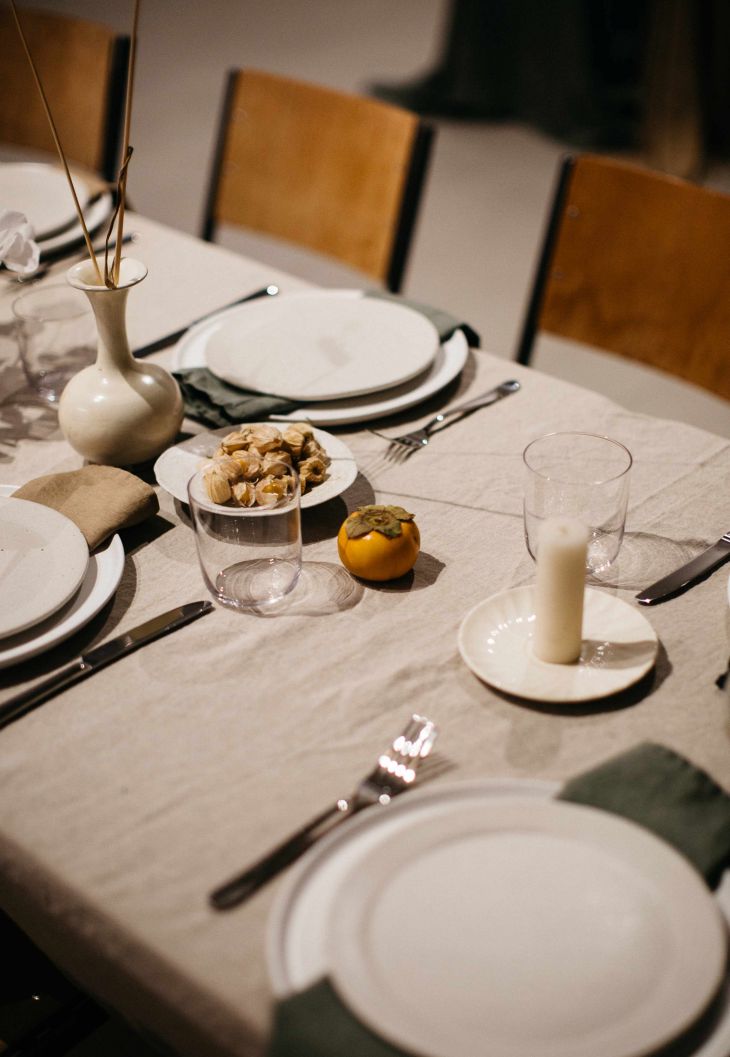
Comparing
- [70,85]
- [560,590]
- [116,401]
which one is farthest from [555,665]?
[70,85]

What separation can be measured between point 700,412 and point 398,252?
1282 mm

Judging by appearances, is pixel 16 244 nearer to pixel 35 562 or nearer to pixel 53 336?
pixel 53 336

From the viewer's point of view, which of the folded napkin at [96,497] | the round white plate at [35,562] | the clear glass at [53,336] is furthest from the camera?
the clear glass at [53,336]

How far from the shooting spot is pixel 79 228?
5.32 feet

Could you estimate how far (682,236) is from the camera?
4.75 ft

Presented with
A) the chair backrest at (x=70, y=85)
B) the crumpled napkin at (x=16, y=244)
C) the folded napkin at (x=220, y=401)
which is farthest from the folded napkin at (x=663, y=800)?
the chair backrest at (x=70, y=85)

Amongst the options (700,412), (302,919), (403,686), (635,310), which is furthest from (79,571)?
(700,412)

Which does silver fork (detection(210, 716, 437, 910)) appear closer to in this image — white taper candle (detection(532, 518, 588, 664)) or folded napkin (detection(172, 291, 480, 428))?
white taper candle (detection(532, 518, 588, 664))

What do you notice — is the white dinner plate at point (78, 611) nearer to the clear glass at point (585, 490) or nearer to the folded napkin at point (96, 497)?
the folded napkin at point (96, 497)

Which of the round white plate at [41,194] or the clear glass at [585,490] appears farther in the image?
the round white plate at [41,194]

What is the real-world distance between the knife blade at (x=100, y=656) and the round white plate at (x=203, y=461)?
0.49 feet

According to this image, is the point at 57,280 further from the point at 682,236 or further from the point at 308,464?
the point at 682,236

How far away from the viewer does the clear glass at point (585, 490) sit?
926 millimetres

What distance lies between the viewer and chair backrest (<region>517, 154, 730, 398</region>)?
4.69 ft
